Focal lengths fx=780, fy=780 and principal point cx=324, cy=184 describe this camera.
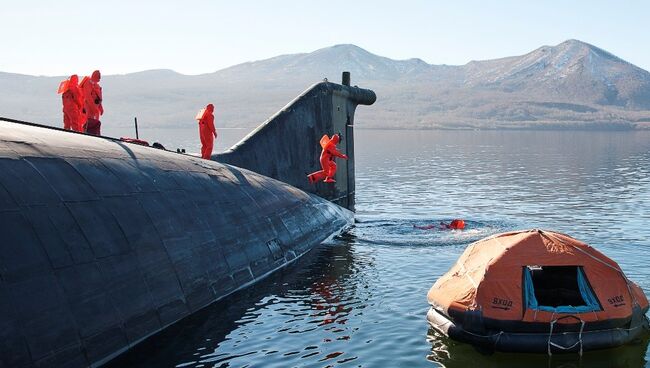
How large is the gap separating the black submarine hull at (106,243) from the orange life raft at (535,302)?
20.2 ft

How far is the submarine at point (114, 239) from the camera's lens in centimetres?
1329

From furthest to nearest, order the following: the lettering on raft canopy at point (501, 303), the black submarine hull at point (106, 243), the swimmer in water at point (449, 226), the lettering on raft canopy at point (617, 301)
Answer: the swimmer in water at point (449, 226)
the lettering on raft canopy at point (617, 301)
the lettering on raft canopy at point (501, 303)
the black submarine hull at point (106, 243)

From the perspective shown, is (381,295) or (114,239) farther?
(381,295)

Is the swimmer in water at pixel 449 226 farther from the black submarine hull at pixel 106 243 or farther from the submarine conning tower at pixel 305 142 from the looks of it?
the black submarine hull at pixel 106 243

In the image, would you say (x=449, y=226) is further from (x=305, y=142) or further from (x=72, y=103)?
(x=72, y=103)

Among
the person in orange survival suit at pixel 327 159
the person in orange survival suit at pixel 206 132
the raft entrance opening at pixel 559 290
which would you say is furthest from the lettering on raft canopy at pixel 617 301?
the person in orange survival suit at pixel 327 159

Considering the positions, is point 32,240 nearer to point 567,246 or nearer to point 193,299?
point 193,299

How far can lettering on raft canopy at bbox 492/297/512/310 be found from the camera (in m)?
16.2

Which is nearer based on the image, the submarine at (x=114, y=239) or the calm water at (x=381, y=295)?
the submarine at (x=114, y=239)

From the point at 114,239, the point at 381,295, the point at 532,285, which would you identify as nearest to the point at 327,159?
the point at 381,295

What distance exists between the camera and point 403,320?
19031 millimetres

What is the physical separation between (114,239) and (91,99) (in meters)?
10.8

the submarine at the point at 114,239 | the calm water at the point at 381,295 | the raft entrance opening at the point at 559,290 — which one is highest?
the submarine at the point at 114,239

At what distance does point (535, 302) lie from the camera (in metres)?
16.2
